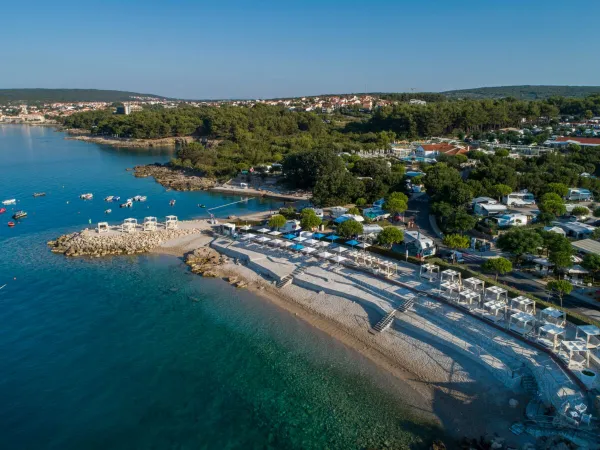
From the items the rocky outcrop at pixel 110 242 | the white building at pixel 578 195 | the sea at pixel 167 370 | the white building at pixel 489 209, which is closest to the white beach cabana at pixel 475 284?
the sea at pixel 167 370

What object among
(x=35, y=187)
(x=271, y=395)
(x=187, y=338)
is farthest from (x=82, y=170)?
(x=271, y=395)

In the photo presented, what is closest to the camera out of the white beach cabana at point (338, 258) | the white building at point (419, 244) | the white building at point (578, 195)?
the white building at point (419, 244)

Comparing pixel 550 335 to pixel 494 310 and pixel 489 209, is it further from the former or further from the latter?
pixel 489 209

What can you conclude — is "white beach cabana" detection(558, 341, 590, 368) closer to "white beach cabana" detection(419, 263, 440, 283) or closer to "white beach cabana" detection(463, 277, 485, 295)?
"white beach cabana" detection(463, 277, 485, 295)

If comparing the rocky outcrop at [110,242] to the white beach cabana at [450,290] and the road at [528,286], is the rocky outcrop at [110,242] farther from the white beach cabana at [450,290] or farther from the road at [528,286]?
the white beach cabana at [450,290]

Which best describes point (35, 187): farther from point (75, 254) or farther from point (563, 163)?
point (563, 163)

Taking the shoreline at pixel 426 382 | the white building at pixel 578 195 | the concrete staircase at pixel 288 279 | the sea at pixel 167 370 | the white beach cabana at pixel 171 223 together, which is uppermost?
the white building at pixel 578 195

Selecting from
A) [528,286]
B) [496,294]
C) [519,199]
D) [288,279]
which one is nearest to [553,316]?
[496,294]
